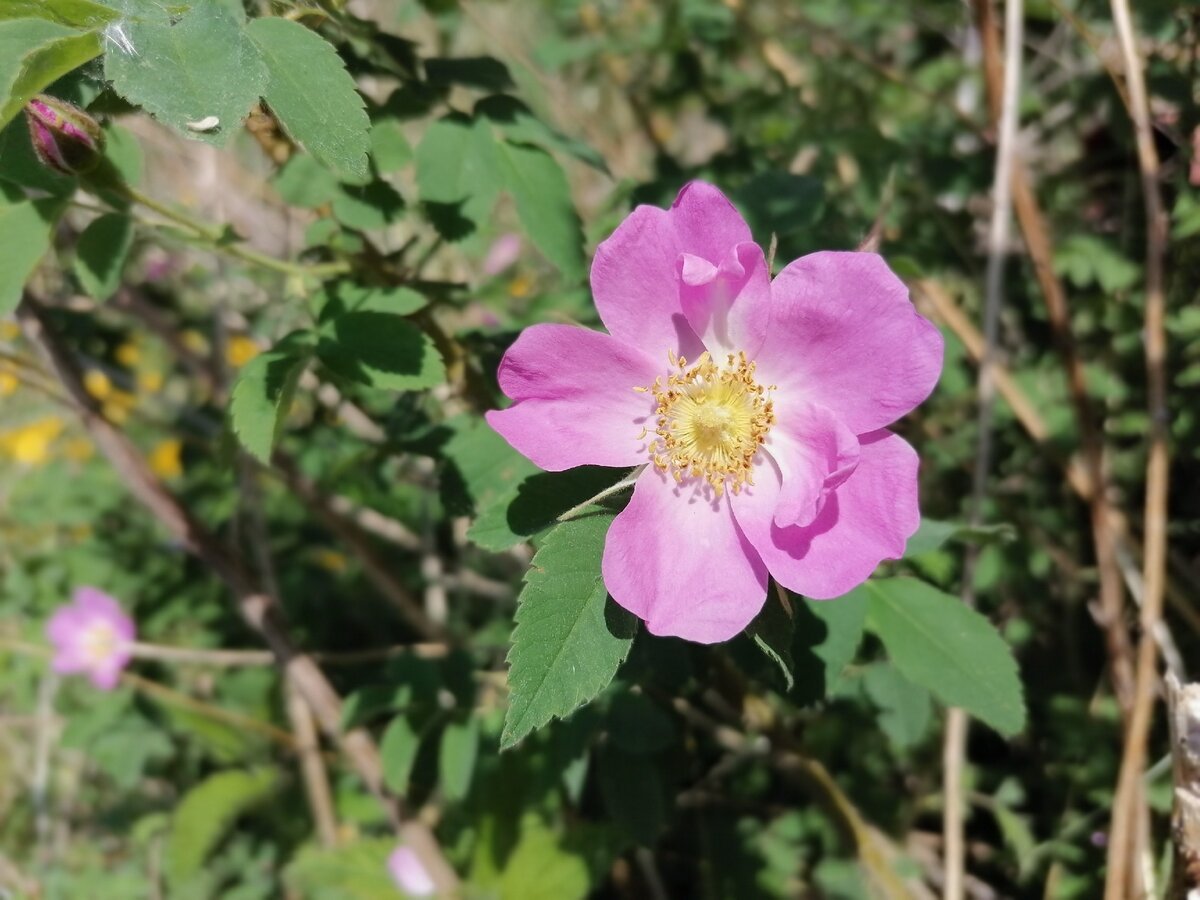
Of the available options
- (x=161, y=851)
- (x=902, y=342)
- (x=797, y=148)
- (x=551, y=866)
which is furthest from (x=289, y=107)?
(x=161, y=851)

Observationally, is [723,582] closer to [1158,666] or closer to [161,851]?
[1158,666]

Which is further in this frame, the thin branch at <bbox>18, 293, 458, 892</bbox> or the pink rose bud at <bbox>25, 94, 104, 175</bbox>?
the thin branch at <bbox>18, 293, 458, 892</bbox>

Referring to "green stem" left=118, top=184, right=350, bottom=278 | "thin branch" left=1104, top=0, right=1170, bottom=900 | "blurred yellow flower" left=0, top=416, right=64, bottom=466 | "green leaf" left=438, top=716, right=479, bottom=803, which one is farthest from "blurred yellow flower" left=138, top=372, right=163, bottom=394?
"thin branch" left=1104, top=0, right=1170, bottom=900

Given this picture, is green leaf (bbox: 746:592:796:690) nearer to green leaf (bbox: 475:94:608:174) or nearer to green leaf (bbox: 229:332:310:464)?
green leaf (bbox: 229:332:310:464)

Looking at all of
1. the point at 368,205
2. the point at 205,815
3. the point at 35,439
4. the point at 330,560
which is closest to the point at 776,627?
the point at 368,205

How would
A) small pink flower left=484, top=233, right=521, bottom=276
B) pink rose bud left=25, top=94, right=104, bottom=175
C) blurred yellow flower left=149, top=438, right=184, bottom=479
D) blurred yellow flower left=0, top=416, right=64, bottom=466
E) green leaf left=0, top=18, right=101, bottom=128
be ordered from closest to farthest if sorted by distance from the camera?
green leaf left=0, top=18, right=101, bottom=128 < pink rose bud left=25, top=94, right=104, bottom=175 < blurred yellow flower left=149, top=438, right=184, bottom=479 < small pink flower left=484, top=233, right=521, bottom=276 < blurred yellow flower left=0, top=416, right=64, bottom=466

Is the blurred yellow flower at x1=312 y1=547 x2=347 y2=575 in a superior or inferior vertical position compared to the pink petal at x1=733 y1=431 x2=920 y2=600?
inferior

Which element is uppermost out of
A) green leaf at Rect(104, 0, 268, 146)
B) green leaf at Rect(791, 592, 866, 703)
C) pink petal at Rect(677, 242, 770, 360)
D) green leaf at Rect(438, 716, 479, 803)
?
green leaf at Rect(104, 0, 268, 146)
